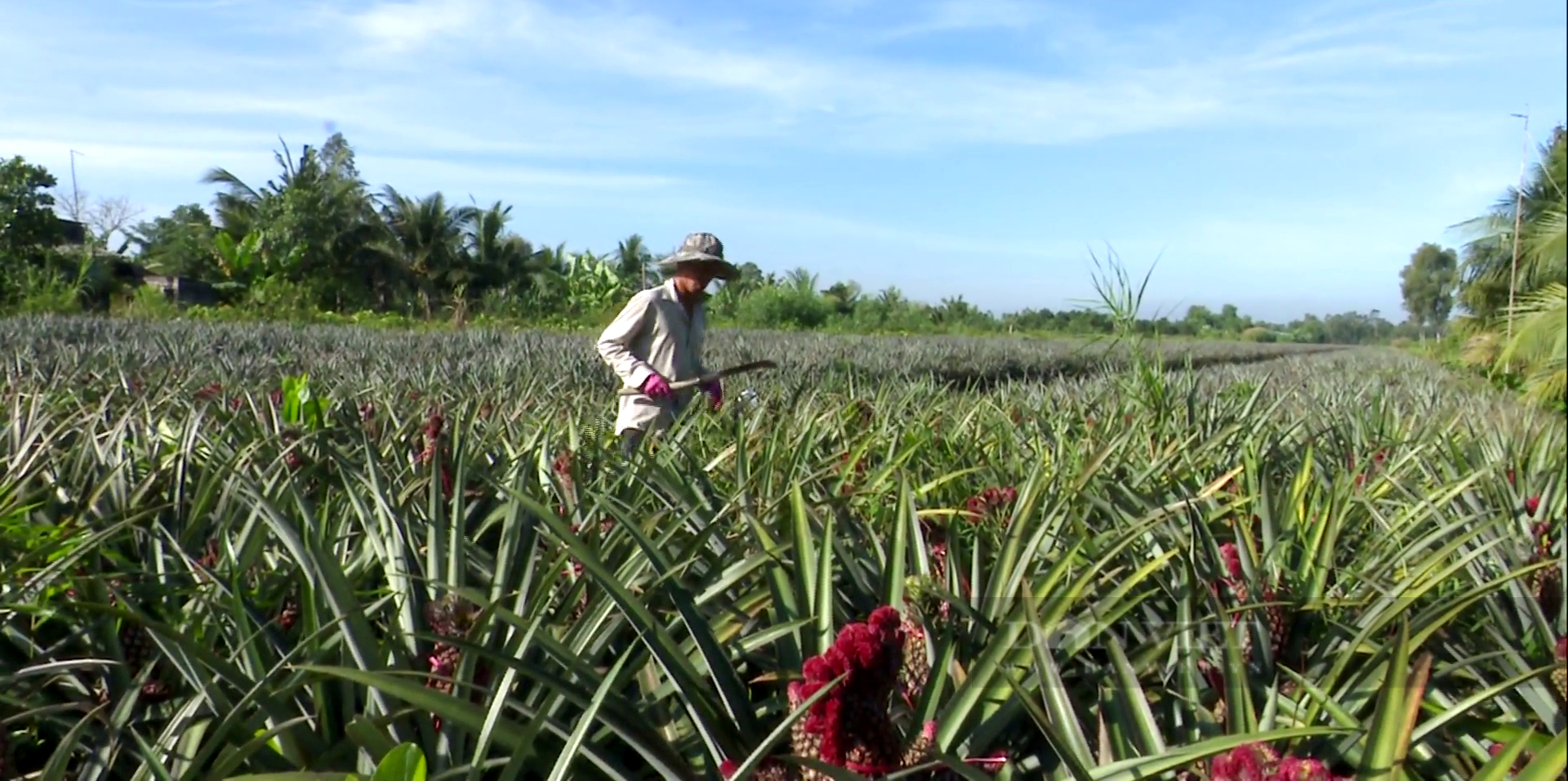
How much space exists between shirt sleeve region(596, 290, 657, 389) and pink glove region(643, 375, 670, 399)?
2 cm

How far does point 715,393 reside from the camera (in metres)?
4.88

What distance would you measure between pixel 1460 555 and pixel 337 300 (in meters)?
37.0

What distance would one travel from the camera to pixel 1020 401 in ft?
16.5

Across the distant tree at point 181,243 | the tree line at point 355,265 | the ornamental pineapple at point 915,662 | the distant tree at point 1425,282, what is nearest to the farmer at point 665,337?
the ornamental pineapple at point 915,662

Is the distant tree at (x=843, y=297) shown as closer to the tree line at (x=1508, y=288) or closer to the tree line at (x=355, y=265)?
the tree line at (x=355, y=265)

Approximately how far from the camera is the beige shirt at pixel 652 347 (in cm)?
454

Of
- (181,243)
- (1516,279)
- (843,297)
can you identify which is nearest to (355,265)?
(181,243)

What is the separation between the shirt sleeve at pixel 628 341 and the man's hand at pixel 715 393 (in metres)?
0.24

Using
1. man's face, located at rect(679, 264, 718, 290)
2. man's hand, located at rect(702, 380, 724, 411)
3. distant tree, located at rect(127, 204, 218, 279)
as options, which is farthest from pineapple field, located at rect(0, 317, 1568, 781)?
distant tree, located at rect(127, 204, 218, 279)

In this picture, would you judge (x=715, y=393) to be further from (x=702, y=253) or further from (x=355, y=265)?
(x=355, y=265)

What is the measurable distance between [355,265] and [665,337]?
3581cm

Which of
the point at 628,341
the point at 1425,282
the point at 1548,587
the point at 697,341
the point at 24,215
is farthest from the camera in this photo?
the point at 1425,282

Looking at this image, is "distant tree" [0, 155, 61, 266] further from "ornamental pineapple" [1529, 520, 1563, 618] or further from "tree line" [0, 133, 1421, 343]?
"ornamental pineapple" [1529, 520, 1563, 618]

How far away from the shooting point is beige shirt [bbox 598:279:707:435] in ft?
14.9
